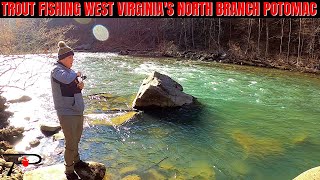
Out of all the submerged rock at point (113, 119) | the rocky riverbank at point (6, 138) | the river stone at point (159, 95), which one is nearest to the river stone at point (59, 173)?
the rocky riverbank at point (6, 138)

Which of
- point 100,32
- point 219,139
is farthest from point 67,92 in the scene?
point 100,32

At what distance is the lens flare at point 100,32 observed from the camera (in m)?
54.6

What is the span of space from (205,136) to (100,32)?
50748 millimetres

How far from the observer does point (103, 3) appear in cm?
1991

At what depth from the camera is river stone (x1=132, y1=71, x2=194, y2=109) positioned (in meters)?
12.2

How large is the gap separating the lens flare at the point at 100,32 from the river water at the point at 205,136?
3921 centimetres

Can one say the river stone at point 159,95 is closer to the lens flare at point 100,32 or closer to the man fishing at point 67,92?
the man fishing at point 67,92

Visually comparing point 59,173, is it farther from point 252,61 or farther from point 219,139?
point 252,61

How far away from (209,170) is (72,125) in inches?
141

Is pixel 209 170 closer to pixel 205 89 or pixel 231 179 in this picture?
pixel 231 179

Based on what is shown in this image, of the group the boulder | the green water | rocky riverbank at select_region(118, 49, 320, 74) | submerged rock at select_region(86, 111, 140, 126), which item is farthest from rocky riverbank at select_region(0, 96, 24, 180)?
rocky riverbank at select_region(118, 49, 320, 74)

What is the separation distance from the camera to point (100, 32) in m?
57.5

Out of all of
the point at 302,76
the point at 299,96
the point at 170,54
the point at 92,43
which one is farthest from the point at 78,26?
the point at 299,96

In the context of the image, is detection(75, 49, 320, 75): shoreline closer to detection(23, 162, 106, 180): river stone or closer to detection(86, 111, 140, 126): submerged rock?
detection(86, 111, 140, 126): submerged rock
